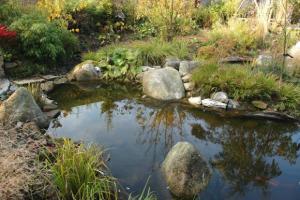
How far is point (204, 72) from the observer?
22.3ft

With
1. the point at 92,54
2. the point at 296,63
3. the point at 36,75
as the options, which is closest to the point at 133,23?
the point at 92,54

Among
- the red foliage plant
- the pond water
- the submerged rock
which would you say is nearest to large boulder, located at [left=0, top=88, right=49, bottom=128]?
the pond water

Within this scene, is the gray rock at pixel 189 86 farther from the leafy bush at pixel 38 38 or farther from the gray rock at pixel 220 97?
the leafy bush at pixel 38 38

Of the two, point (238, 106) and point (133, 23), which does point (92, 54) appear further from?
point (238, 106)

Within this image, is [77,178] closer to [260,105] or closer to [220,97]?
[220,97]

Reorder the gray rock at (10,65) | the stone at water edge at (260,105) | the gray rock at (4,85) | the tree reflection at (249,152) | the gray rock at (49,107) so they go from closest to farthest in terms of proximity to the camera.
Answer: the tree reflection at (249,152) → the gray rock at (49,107) → the gray rock at (4,85) → the stone at water edge at (260,105) → the gray rock at (10,65)

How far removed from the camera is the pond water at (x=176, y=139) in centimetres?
424

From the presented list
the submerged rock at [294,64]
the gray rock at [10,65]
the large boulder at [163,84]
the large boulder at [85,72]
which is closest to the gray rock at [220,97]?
the large boulder at [163,84]

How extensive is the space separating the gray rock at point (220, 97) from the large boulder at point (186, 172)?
95.0 inches

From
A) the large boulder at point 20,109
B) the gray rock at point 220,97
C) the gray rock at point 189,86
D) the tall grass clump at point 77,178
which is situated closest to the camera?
the tall grass clump at point 77,178

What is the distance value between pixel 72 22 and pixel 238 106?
4.88 metres

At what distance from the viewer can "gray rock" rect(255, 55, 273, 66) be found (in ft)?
23.8

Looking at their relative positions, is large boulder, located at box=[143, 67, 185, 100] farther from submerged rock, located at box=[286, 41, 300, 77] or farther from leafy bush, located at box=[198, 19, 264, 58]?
submerged rock, located at box=[286, 41, 300, 77]

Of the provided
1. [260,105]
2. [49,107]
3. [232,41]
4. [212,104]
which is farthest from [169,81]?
[232,41]
